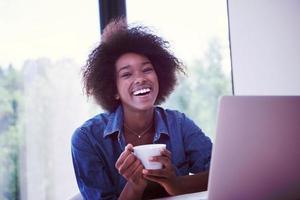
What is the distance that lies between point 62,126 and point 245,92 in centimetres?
115

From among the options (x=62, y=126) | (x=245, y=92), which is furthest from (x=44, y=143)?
(x=245, y=92)

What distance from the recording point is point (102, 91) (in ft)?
5.65

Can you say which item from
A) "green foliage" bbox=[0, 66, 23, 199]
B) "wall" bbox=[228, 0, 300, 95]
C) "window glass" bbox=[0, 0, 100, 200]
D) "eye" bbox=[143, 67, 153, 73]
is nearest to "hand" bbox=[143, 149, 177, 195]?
"eye" bbox=[143, 67, 153, 73]

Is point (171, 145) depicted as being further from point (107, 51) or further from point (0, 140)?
point (0, 140)

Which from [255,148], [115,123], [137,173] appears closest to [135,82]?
[115,123]

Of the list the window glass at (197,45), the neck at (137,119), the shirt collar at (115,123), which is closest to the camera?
Result: the shirt collar at (115,123)

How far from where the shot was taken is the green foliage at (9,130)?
182cm

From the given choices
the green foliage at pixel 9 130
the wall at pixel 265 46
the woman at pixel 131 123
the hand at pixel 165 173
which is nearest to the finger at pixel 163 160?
the hand at pixel 165 173

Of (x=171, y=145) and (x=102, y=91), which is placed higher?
(x=102, y=91)

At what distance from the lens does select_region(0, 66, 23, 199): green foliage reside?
5.96 ft

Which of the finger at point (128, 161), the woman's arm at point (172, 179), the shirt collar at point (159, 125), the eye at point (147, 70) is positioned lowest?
the woman's arm at point (172, 179)

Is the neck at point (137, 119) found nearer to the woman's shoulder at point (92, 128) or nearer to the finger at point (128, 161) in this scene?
the woman's shoulder at point (92, 128)

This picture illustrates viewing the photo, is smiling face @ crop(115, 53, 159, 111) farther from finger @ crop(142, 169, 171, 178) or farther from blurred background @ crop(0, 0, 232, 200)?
finger @ crop(142, 169, 171, 178)

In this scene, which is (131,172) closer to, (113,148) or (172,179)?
(172,179)
